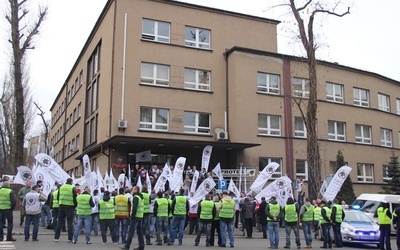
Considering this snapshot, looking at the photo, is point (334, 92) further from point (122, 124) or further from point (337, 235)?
point (337, 235)

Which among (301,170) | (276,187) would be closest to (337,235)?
(276,187)

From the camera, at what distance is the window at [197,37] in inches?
1216

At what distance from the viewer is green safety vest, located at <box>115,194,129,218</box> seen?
1547cm

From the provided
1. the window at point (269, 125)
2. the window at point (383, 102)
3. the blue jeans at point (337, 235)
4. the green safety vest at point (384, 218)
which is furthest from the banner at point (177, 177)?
the window at point (383, 102)

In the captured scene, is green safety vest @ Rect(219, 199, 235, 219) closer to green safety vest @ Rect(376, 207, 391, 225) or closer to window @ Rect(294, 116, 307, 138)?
green safety vest @ Rect(376, 207, 391, 225)

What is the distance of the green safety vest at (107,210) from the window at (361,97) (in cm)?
2701

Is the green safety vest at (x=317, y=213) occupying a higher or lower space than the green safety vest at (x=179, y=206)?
lower

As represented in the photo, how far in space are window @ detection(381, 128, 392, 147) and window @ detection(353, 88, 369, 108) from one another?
3.41 m

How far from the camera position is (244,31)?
33000 mm

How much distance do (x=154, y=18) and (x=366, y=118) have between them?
19.7 meters

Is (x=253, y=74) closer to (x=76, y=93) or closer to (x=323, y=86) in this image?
(x=323, y=86)

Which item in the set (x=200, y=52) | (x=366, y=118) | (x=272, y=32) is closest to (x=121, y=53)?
(x=200, y=52)

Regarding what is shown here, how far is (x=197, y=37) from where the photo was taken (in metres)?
31.2

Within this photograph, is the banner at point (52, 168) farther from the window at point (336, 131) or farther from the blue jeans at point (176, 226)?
the window at point (336, 131)
